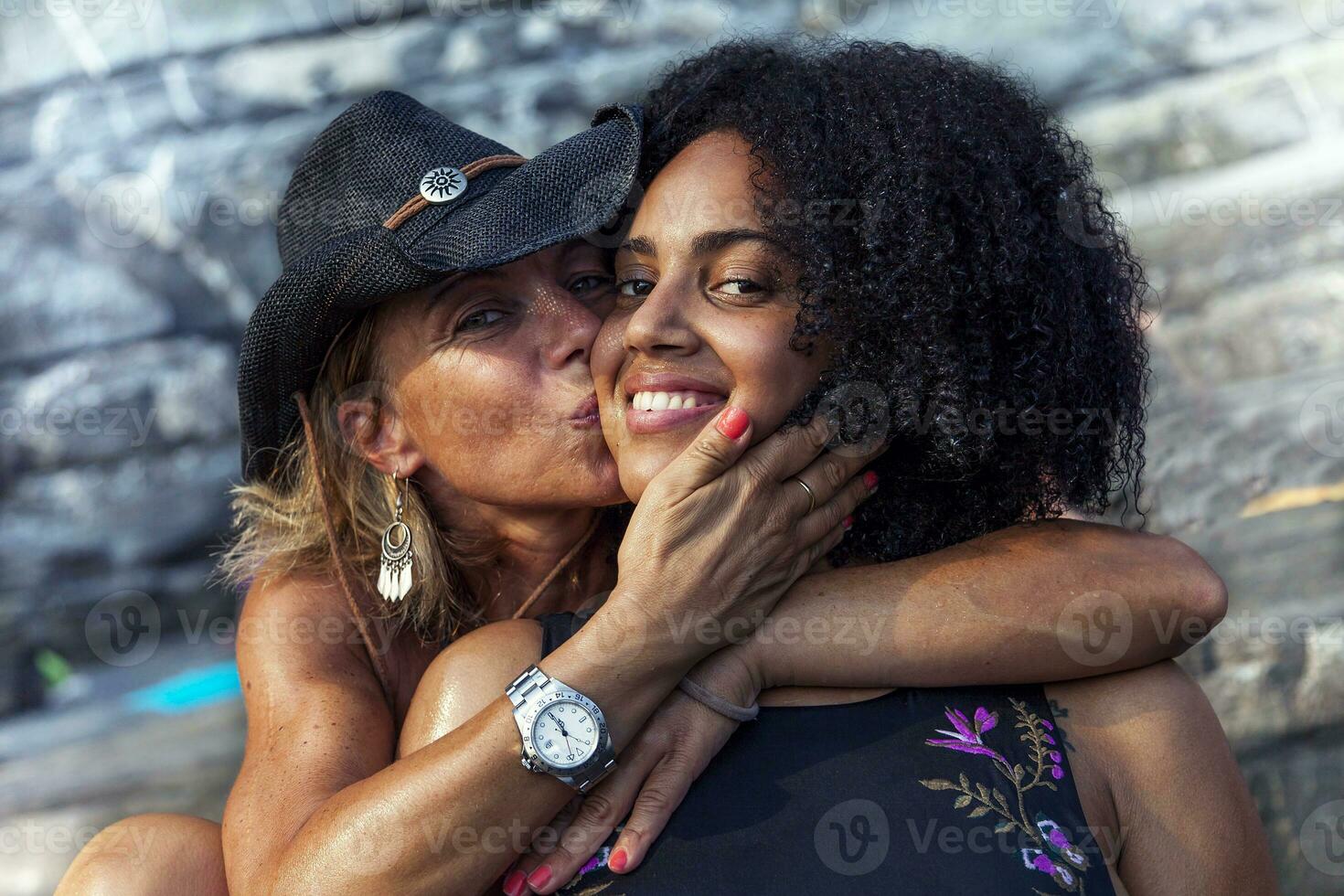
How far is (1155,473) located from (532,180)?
247 cm

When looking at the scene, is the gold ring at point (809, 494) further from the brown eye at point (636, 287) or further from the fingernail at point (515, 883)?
the fingernail at point (515, 883)

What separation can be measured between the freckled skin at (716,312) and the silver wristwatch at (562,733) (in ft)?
1.59

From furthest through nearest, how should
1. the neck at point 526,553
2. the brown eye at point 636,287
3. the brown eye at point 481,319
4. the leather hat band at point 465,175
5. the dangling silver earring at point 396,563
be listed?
the neck at point 526,553 < the dangling silver earring at point 396,563 < the brown eye at point 481,319 < the leather hat band at point 465,175 < the brown eye at point 636,287

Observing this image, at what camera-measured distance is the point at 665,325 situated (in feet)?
7.46

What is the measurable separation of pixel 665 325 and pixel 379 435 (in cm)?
115

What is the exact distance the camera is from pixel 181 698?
13.7ft

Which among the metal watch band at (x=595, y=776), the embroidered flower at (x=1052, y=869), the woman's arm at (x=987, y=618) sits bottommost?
the metal watch band at (x=595, y=776)

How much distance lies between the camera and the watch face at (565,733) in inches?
80.7

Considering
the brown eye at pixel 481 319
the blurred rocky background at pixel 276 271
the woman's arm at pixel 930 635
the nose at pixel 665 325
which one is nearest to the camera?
the woman's arm at pixel 930 635

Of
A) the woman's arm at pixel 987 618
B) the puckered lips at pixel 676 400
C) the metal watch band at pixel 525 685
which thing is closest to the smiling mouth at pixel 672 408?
the puckered lips at pixel 676 400

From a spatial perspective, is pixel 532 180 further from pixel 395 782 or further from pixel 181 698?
pixel 181 698

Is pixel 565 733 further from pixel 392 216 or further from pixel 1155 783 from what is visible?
pixel 392 216

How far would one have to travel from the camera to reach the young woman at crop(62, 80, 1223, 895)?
2.14 metres

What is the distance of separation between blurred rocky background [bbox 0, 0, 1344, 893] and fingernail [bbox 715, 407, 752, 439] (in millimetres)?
2272
